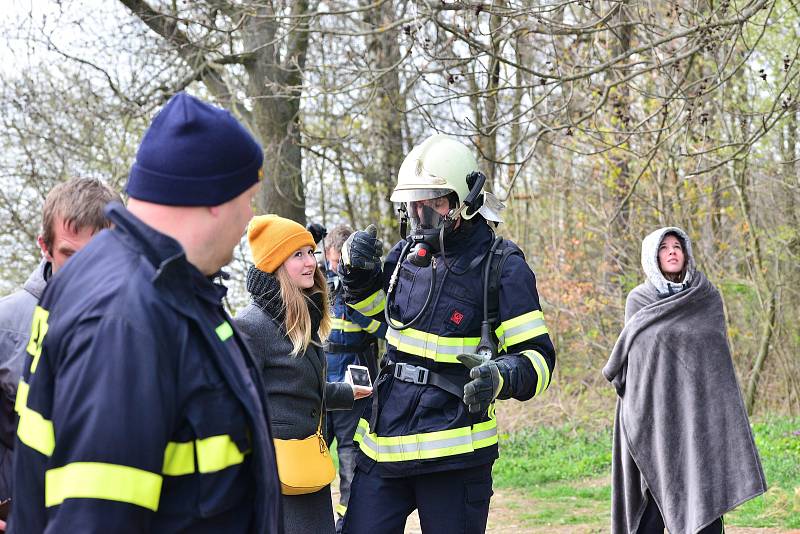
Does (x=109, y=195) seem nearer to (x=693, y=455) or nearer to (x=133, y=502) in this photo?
(x=133, y=502)

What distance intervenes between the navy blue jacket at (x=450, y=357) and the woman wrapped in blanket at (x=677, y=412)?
2037mm

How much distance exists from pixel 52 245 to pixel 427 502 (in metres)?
1.87

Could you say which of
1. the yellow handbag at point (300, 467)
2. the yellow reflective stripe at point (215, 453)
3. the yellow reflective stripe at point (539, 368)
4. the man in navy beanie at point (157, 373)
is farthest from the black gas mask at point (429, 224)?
the yellow reflective stripe at point (215, 453)

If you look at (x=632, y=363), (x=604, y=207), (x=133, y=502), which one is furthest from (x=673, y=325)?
(x=604, y=207)

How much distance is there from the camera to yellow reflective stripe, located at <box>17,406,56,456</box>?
6.29ft

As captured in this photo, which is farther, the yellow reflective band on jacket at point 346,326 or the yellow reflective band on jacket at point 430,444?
the yellow reflective band on jacket at point 346,326

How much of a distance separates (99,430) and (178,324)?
27 centimetres

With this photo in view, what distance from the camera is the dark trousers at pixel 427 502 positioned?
4.09 meters

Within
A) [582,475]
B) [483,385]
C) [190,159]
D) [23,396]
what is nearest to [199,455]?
[23,396]

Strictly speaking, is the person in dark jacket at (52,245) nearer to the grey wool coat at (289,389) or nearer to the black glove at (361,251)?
the grey wool coat at (289,389)

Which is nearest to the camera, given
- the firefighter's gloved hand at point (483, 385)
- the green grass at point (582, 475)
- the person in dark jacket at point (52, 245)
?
the person in dark jacket at point (52, 245)

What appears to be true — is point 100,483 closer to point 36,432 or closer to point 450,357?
point 36,432

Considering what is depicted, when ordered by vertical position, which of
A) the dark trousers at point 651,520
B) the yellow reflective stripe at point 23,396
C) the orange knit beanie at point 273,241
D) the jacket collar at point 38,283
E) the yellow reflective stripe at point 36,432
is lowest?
the dark trousers at point 651,520

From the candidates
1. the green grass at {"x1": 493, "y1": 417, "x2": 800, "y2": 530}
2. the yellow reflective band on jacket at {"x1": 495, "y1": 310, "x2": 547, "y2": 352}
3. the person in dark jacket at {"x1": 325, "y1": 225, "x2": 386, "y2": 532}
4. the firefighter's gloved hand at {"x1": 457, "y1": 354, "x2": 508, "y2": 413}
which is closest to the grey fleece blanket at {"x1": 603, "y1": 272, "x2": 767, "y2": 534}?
the green grass at {"x1": 493, "y1": 417, "x2": 800, "y2": 530}
